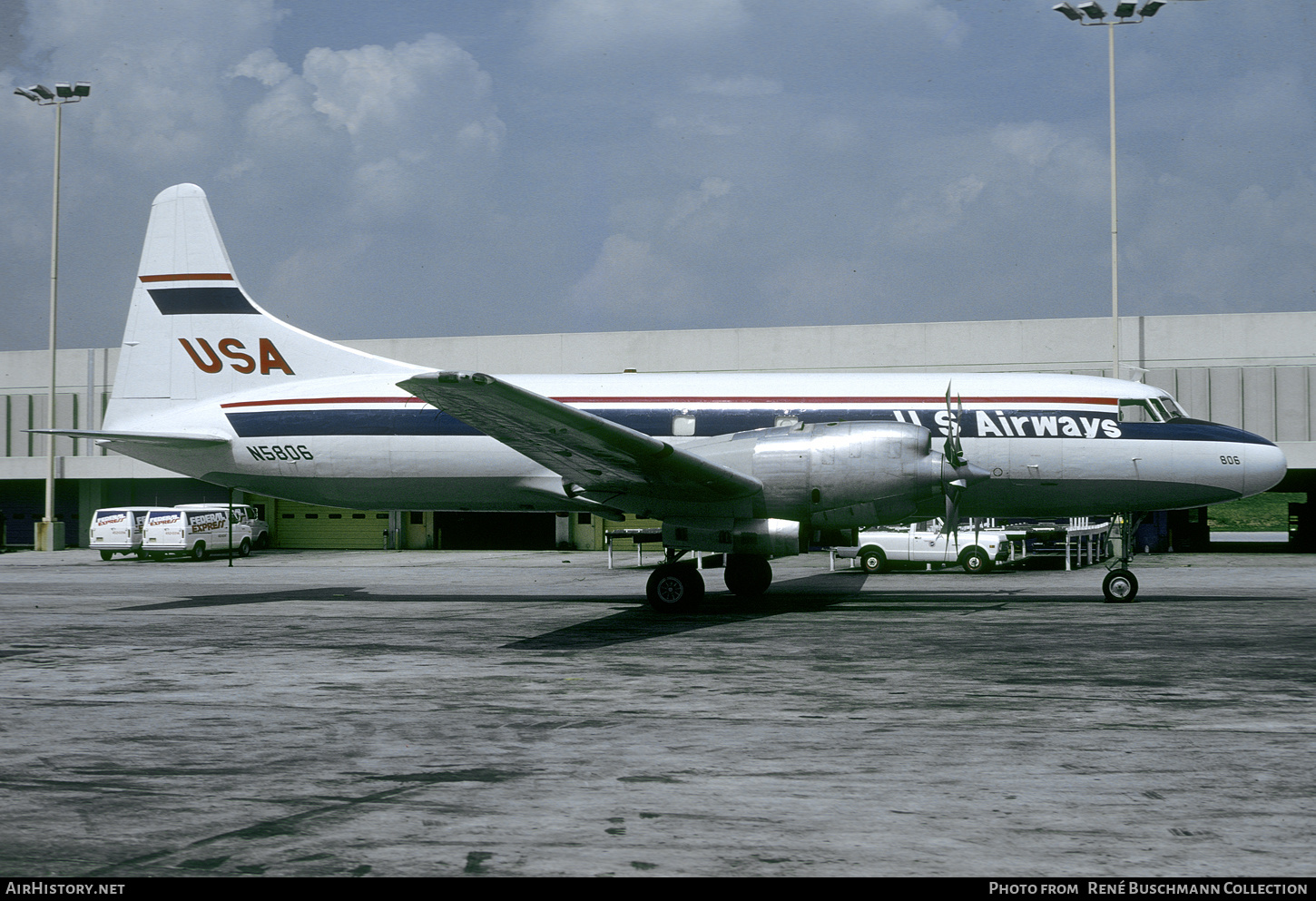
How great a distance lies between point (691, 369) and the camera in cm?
4659

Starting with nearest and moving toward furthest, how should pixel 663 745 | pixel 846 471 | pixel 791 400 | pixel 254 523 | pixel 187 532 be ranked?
pixel 663 745 < pixel 846 471 < pixel 791 400 < pixel 187 532 < pixel 254 523

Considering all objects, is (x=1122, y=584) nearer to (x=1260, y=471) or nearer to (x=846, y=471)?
(x=1260, y=471)

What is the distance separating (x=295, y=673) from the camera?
1208 centimetres

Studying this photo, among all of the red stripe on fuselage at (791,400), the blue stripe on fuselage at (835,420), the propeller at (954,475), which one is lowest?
→ the propeller at (954,475)

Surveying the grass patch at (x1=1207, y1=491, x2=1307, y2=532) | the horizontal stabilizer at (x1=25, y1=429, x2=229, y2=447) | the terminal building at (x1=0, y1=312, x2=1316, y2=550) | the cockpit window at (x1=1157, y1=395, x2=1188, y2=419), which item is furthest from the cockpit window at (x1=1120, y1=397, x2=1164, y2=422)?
the grass patch at (x1=1207, y1=491, x2=1307, y2=532)

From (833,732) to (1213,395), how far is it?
1571 inches

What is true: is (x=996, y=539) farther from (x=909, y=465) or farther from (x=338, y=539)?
(x=338, y=539)

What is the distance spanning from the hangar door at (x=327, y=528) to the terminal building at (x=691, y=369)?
6cm

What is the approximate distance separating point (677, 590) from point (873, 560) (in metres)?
14.6

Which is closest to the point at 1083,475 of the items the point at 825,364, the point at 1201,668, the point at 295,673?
the point at 1201,668

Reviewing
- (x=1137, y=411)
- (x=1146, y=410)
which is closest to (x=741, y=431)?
(x=1137, y=411)

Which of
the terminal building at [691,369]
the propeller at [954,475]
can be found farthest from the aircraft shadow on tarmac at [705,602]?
the terminal building at [691,369]

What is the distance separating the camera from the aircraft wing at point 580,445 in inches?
587

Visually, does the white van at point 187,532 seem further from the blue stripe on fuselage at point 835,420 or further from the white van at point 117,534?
the blue stripe on fuselage at point 835,420
